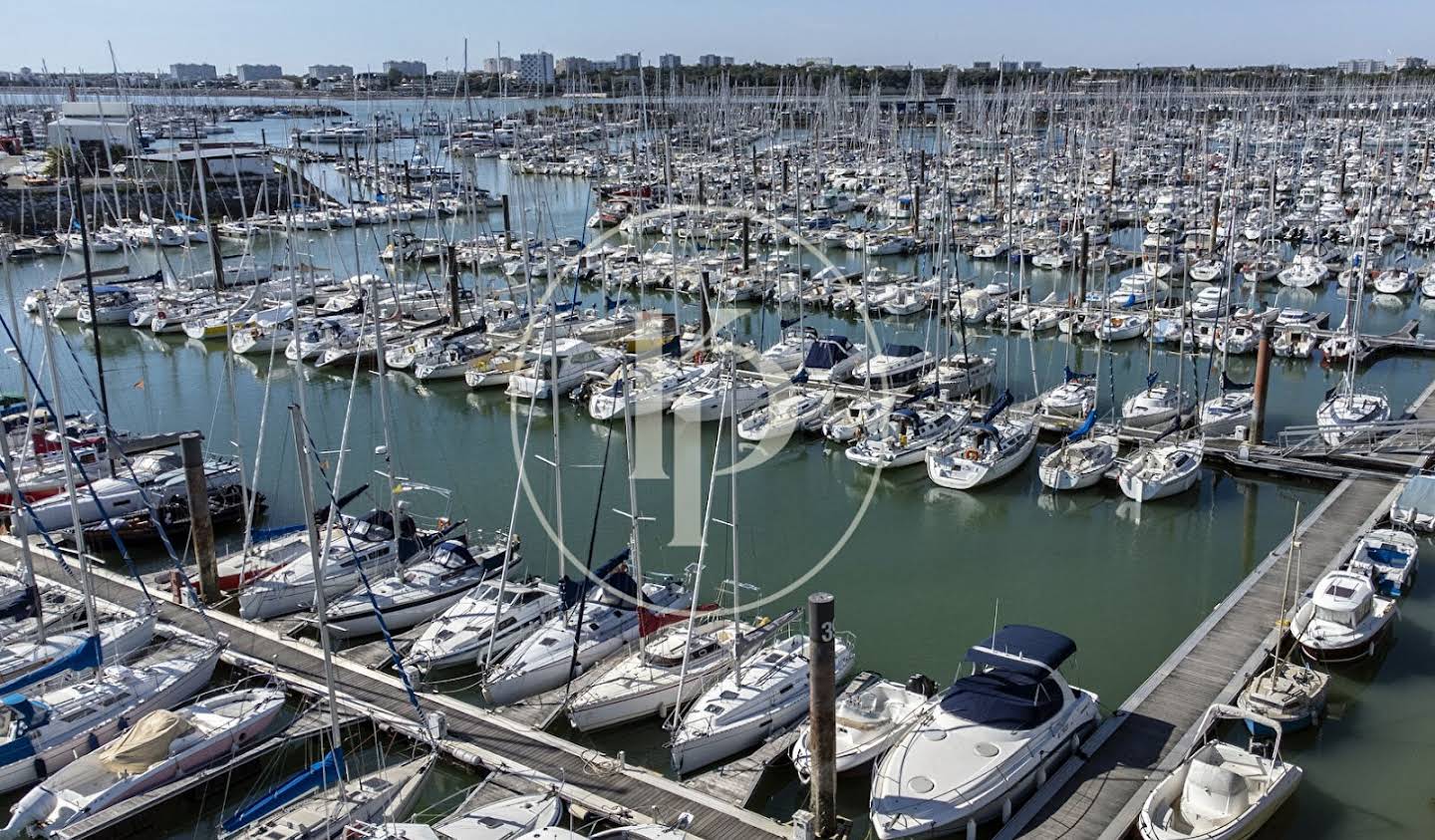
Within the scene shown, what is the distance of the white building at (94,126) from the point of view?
79.5m

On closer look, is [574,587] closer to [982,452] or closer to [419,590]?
[419,590]

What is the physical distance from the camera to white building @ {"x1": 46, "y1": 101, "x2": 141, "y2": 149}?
261 feet

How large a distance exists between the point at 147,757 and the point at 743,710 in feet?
29.0

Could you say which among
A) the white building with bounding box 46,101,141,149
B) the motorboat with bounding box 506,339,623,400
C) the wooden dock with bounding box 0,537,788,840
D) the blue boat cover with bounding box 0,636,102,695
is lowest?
the wooden dock with bounding box 0,537,788,840

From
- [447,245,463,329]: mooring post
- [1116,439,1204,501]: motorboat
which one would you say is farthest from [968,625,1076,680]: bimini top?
[447,245,463,329]: mooring post

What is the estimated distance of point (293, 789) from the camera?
1606 centimetres

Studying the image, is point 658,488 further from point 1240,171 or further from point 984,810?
point 1240,171

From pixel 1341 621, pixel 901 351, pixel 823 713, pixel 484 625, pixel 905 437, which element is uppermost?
pixel 901 351

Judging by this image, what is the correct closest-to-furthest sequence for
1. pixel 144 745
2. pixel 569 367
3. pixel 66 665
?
1. pixel 144 745
2. pixel 66 665
3. pixel 569 367

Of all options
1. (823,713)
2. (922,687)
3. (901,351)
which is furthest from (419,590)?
(901,351)

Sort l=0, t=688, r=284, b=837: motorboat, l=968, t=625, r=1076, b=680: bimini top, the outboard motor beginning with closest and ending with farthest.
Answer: l=0, t=688, r=284, b=837: motorboat → l=968, t=625, r=1076, b=680: bimini top → the outboard motor

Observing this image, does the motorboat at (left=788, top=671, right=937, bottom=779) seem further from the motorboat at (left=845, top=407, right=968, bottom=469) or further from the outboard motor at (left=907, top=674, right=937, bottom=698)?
the motorboat at (left=845, top=407, right=968, bottom=469)

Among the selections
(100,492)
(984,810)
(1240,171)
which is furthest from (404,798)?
(1240,171)

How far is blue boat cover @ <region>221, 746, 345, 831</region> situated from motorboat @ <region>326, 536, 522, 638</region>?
17.8 feet
